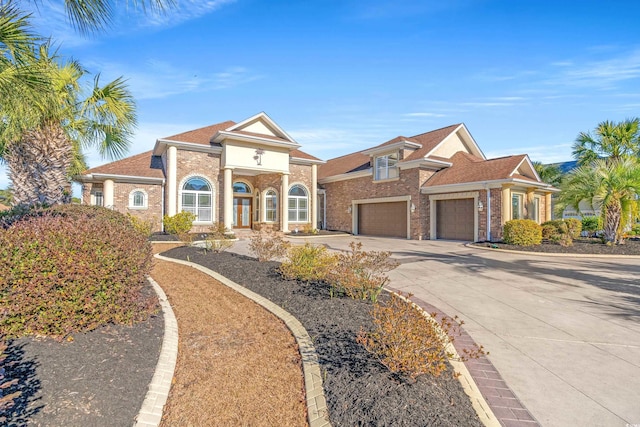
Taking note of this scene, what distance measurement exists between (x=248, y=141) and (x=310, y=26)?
9168mm

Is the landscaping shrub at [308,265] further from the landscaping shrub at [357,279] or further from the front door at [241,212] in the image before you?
the front door at [241,212]

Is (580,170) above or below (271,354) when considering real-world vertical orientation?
above

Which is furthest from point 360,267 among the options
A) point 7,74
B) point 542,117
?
point 542,117

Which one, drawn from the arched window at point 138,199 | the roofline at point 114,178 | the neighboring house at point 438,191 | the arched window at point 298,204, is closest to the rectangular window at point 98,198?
the roofline at point 114,178

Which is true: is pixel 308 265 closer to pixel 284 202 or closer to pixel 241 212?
pixel 284 202

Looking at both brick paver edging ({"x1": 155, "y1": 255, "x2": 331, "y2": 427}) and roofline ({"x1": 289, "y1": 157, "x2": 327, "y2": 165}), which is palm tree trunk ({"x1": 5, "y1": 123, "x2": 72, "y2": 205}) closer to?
brick paver edging ({"x1": 155, "y1": 255, "x2": 331, "y2": 427})

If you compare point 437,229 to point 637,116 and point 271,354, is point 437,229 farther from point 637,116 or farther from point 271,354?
point 271,354

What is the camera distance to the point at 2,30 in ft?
12.8

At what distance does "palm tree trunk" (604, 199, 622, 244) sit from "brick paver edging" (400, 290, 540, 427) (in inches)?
600

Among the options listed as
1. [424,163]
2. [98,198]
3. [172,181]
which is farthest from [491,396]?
[98,198]

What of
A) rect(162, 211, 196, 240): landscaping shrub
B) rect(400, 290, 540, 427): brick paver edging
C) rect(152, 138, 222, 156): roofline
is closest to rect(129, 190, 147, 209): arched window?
rect(162, 211, 196, 240): landscaping shrub

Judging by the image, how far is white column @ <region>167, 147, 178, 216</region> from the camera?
17062 mm

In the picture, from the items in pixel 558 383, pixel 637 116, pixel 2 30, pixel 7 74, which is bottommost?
pixel 558 383

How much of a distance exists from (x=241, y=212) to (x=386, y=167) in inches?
409
